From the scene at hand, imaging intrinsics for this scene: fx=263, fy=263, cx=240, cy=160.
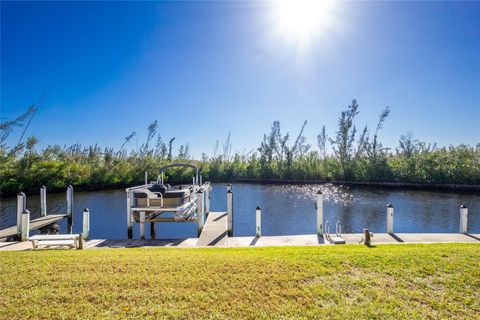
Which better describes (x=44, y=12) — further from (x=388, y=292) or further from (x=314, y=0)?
(x=388, y=292)

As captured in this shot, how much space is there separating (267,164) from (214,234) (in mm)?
28296

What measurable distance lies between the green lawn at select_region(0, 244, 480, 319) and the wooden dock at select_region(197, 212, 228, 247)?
273 centimetres

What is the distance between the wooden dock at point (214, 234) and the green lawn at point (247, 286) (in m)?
2.73

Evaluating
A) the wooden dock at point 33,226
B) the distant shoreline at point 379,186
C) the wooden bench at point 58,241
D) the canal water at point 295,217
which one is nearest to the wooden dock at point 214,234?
the canal water at point 295,217

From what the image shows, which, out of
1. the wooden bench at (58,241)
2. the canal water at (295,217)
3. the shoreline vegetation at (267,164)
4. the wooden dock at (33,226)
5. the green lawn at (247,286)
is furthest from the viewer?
the shoreline vegetation at (267,164)

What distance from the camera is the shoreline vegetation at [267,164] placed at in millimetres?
22750

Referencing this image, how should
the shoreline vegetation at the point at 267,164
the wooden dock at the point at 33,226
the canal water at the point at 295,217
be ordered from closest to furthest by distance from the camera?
the wooden dock at the point at 33,226 → the canal water at the point at 295,217 → the shoreline vegetation at the point at 267,164

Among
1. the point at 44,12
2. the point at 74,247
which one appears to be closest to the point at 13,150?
the point at 44,12

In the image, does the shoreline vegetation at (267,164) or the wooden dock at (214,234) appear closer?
the wooden dock at (214,234)

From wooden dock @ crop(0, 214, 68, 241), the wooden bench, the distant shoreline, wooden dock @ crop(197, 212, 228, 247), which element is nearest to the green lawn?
the wooden bench

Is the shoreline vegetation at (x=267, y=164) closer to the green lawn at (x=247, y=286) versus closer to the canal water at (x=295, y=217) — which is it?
the canal water at (x=295, y=217)

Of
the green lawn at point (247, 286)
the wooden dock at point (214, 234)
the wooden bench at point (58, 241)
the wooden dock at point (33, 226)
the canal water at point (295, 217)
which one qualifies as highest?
the green lawn at point (247, 286)

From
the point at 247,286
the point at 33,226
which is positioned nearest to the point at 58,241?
the point at 33,226

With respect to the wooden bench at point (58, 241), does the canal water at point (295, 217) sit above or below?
below
